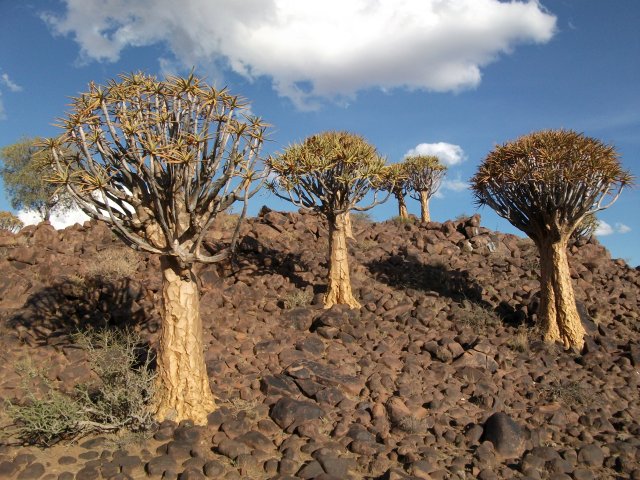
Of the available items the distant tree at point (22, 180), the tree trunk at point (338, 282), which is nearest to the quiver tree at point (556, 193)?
the tree trunk at point (338, 282)

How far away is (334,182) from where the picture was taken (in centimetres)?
1101

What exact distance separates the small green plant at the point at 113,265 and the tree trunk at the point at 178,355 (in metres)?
4.00

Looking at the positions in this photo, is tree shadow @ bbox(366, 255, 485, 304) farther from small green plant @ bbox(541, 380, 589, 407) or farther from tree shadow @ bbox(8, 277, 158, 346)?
tree shadow @ bbox(8, 277, 158, 346)

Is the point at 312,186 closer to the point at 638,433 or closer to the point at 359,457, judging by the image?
the point at 359,457

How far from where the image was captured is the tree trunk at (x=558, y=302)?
10.1 meters

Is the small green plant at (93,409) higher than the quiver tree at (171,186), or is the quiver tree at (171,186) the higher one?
the quiver tree at (171,186)

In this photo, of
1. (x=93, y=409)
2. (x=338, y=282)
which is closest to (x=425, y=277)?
(x=338, y=282)

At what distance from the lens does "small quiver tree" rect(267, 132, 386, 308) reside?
419 inches

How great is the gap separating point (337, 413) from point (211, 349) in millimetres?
2472

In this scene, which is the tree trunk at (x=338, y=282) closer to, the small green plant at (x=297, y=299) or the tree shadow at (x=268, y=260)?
the small green plant at (x=297, y=299)

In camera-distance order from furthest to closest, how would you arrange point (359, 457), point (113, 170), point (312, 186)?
point (312, 186) → point (113, 170) → point (359, 457)

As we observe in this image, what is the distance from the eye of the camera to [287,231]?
14.4 meters

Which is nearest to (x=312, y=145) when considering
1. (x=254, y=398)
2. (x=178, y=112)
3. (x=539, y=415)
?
(x=178, y=112)

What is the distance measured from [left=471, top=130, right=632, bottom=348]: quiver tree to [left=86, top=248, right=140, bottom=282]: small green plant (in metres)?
7.90
